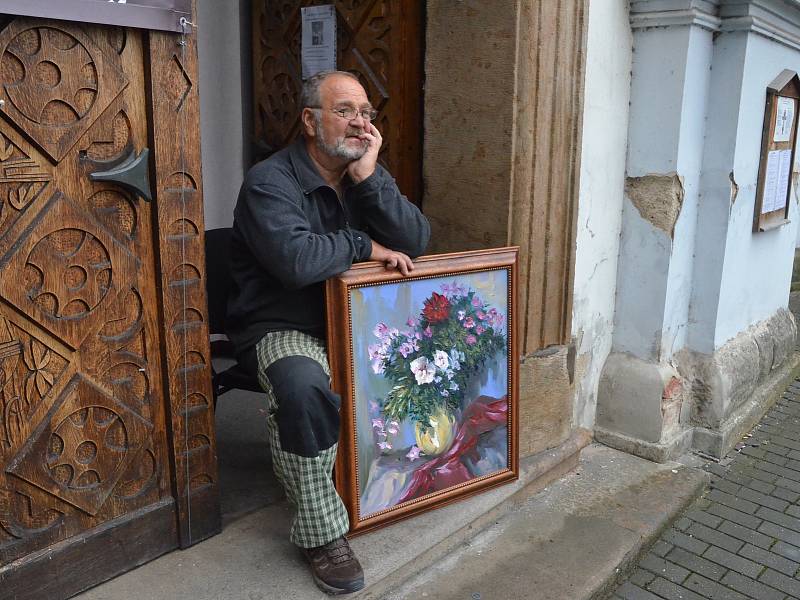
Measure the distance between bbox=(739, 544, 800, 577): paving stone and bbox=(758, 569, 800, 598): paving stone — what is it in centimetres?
3

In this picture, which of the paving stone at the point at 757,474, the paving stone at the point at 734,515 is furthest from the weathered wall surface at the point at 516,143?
the paving stone at the point at 757,474

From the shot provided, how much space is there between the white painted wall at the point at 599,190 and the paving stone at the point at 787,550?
0.99m

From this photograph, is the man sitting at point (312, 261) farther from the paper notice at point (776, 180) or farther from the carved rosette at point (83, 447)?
the paper notice at point (776, 180)

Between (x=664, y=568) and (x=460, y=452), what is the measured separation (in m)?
0.91

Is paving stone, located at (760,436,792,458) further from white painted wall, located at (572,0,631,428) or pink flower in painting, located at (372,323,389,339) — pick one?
pink flower in painting, located at (372,323,389,339)

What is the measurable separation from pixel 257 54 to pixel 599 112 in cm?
172

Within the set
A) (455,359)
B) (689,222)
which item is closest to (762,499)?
(689,222)

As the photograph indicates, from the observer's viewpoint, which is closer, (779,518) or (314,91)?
(314,91)

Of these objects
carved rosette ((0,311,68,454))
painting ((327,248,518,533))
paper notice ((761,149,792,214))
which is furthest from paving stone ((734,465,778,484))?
carved rosette ((0,311,68,454))

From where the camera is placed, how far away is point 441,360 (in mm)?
2656

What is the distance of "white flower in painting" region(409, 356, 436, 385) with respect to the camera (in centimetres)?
259

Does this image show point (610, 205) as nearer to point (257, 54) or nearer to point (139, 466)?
point (257, 54)

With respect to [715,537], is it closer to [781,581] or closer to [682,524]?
[682,524]

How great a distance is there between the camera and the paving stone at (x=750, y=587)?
9.02ft
